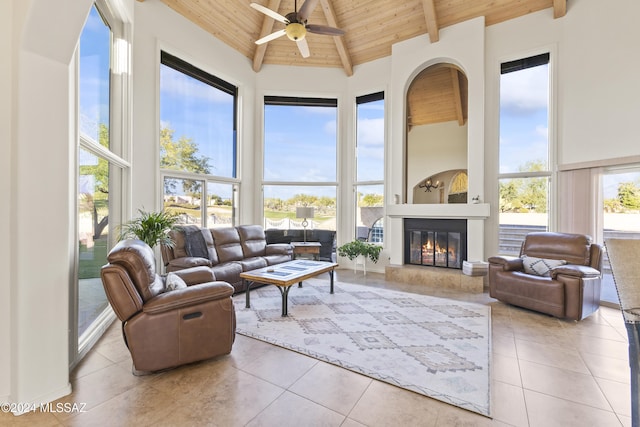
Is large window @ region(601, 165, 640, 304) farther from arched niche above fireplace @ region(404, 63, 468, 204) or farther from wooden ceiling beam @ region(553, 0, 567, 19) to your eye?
wooden ceiling beam @ region(553, 0, 567, 19)

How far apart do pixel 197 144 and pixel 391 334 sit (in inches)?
180

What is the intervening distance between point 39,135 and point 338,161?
17.3 ft

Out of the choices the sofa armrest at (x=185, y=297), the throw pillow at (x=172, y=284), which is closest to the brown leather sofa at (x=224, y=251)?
the throw pillow at (x=172, y=284)

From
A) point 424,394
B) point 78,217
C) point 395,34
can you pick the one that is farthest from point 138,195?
point 395,34

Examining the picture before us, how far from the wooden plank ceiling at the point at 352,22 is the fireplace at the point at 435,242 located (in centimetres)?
204

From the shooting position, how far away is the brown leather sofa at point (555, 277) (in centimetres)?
339

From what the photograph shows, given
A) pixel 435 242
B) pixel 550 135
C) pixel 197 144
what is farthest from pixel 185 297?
pixel 550 135

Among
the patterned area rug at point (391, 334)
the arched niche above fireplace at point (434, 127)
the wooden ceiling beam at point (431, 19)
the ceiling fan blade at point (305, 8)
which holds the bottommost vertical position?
the patterned area rug at point (391, 334)

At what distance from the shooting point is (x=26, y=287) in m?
1.91

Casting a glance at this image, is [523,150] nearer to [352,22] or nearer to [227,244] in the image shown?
[352,22]

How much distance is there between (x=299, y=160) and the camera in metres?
6.73

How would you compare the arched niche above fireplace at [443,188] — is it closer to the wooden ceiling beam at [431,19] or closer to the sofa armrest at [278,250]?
the wooden ceiling beam at [431,19]

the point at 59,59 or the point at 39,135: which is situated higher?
the point at 59,59

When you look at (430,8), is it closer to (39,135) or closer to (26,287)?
(39,135)
